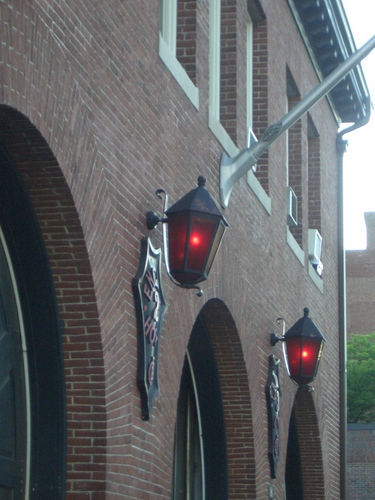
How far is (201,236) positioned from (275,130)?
255 cm

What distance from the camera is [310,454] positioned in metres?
14.9

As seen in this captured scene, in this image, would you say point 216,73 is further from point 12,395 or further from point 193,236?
point 12,395

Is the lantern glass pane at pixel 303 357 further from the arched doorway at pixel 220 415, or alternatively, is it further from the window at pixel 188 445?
the window at pixel 188 445

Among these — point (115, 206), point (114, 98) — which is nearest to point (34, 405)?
point (115, 206)

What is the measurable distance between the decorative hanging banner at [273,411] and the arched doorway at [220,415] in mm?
737

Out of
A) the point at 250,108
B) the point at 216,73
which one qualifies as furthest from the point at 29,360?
the point at 250,108

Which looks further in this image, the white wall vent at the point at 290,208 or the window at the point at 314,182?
Answer: the window at the point at 314,182

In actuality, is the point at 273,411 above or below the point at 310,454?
below

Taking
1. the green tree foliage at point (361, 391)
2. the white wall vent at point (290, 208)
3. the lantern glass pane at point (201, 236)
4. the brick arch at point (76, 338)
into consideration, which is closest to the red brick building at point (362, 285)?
the green tree foliage at point (361, 391)

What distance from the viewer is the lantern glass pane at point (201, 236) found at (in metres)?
7.16

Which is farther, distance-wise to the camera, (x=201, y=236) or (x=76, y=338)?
(x=201, y=236)

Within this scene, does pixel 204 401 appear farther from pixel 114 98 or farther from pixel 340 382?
pixel 340 382

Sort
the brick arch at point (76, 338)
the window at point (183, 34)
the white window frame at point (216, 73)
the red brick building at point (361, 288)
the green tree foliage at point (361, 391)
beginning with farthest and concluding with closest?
1. the red brick building at point (361, 288)
2. the green tree foliage at point (361, 391)
3. the white window frame at point (216, 73)
4. the window at point (183, 34)
5. the brick arch at point (76, 338)

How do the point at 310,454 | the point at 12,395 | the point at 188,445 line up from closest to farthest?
the point at 12,395 → the point at 188,445 → the point at 310,454
